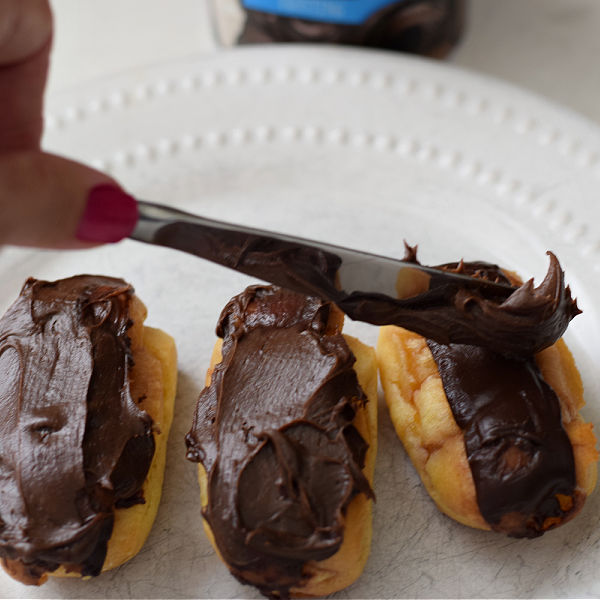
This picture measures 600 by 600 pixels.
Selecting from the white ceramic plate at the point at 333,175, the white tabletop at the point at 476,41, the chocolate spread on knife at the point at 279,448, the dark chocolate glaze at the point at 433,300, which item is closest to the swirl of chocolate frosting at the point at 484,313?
the dark chocolate glaze at the point at 433,300

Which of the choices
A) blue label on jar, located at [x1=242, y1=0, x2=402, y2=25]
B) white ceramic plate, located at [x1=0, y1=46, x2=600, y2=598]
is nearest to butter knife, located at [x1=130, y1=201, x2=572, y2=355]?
white ceramic plate, located at [x1=0, y1=46, x2=600, y2=598]

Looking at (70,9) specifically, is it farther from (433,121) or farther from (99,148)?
(433,121)

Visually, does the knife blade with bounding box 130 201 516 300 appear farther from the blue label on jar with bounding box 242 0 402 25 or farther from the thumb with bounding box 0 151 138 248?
the blue label on jar with bounding box 242 0 402 25

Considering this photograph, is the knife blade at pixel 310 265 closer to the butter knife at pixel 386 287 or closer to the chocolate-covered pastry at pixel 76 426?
the butter knife at pixel 386 287

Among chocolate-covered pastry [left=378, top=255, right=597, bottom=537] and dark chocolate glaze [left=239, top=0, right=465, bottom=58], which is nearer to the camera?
chocolate-covered pastry [left=378, top=255, right=597, bottom=537]

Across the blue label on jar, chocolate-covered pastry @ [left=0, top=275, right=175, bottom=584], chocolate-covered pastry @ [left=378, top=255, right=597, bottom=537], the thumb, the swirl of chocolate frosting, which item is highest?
the thumb

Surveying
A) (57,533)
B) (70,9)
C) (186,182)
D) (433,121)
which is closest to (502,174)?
(433,121)

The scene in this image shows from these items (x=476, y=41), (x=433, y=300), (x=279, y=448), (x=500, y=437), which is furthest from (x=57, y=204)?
(x=476, y=41)
